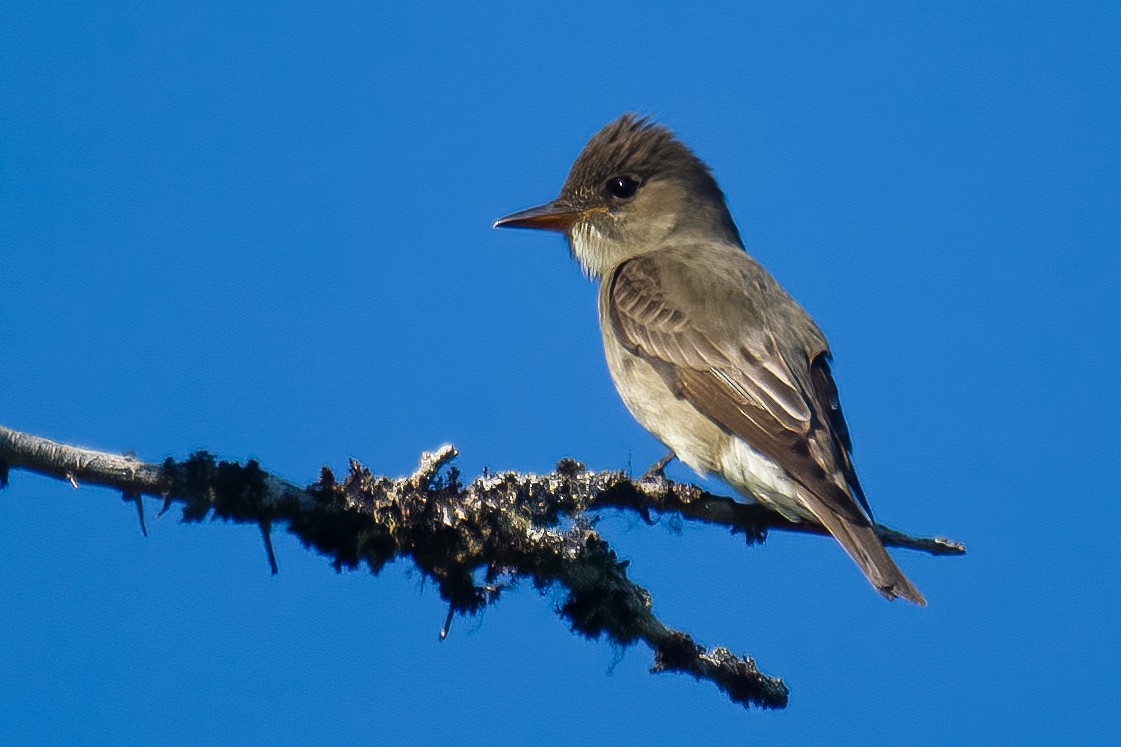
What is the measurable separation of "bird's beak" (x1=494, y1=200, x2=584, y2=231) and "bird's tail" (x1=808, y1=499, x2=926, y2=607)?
3122 millimetres

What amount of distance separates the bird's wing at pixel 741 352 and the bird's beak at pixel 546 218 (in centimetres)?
67

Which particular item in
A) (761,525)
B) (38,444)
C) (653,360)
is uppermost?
(653,360)

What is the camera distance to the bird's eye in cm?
816

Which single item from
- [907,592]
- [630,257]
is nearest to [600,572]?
[907,592]

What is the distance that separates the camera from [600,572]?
465cm

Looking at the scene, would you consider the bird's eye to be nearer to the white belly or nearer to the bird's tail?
the white belly

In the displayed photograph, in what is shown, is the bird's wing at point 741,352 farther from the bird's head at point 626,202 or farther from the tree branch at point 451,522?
the tree branch at point 451,522

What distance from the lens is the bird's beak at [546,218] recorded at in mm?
8117

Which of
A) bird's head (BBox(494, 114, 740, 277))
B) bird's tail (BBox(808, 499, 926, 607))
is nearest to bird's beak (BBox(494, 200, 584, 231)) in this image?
bird's head (BBox(494, 114, 740, 277))

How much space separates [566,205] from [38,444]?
4.91 meters

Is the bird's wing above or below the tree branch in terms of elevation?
above

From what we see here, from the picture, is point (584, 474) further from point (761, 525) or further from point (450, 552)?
point (761, 525)

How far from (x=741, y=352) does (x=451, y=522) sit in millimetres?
2565

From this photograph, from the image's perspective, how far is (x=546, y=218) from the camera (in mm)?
8125
